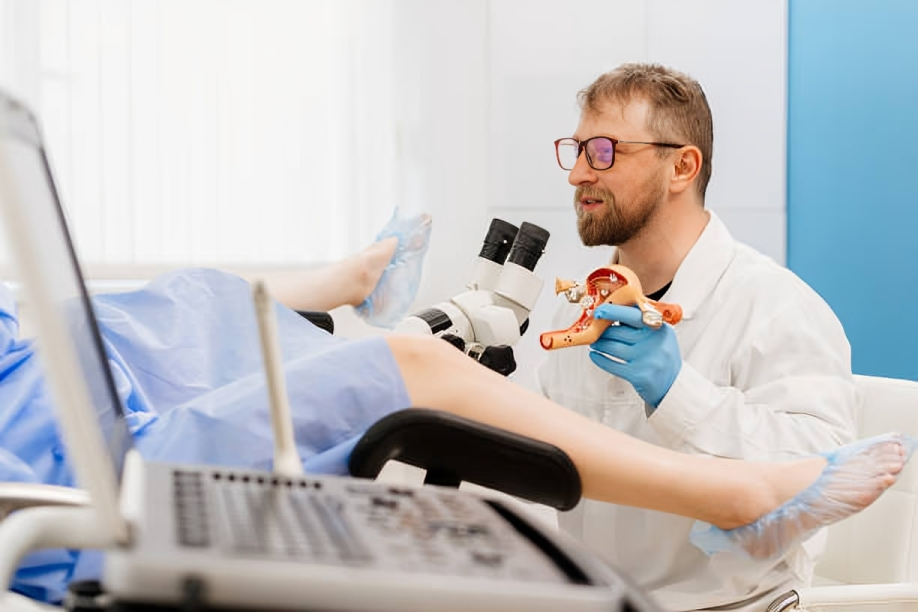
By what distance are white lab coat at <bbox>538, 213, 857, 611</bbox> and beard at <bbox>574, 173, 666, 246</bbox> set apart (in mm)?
127

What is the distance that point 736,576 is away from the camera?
1822 millimetres

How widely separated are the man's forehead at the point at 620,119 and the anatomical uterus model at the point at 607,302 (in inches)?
16.8

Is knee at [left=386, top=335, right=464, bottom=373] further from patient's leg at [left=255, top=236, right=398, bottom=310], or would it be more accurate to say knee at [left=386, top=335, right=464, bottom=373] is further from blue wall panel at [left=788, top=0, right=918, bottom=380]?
blue wall panel at [left=788, top=0, right=918, bottom=380]

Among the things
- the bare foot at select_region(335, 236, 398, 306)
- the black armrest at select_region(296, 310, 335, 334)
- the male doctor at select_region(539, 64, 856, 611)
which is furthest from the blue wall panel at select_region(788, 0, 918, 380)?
the black armrest at select_region(296, 310, 335, 334)

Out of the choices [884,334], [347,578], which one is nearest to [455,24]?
[884,334]

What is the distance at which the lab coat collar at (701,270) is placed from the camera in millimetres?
A: 2037

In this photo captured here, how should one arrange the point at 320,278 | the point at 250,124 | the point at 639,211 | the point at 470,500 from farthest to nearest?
1. the point at 250,124
2. the point at 320,278
3. the point at 639,211
4. the point at 470,500

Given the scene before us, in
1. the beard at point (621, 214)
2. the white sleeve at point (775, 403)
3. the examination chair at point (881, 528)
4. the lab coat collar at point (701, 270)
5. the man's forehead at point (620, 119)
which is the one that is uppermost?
the man's forehead at point (620, 119)

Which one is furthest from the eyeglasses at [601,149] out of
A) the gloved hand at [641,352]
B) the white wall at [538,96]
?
the white wall at [538,96]

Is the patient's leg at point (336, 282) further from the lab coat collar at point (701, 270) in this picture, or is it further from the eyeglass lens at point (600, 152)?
the lab coat collar at point (701, 270)

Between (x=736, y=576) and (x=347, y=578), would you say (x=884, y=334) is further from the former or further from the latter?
(x=347, y=578)

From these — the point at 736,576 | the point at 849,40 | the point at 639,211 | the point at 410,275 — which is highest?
the point at 849,40

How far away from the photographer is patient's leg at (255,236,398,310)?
7.84ft

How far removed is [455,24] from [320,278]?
1320 mm
